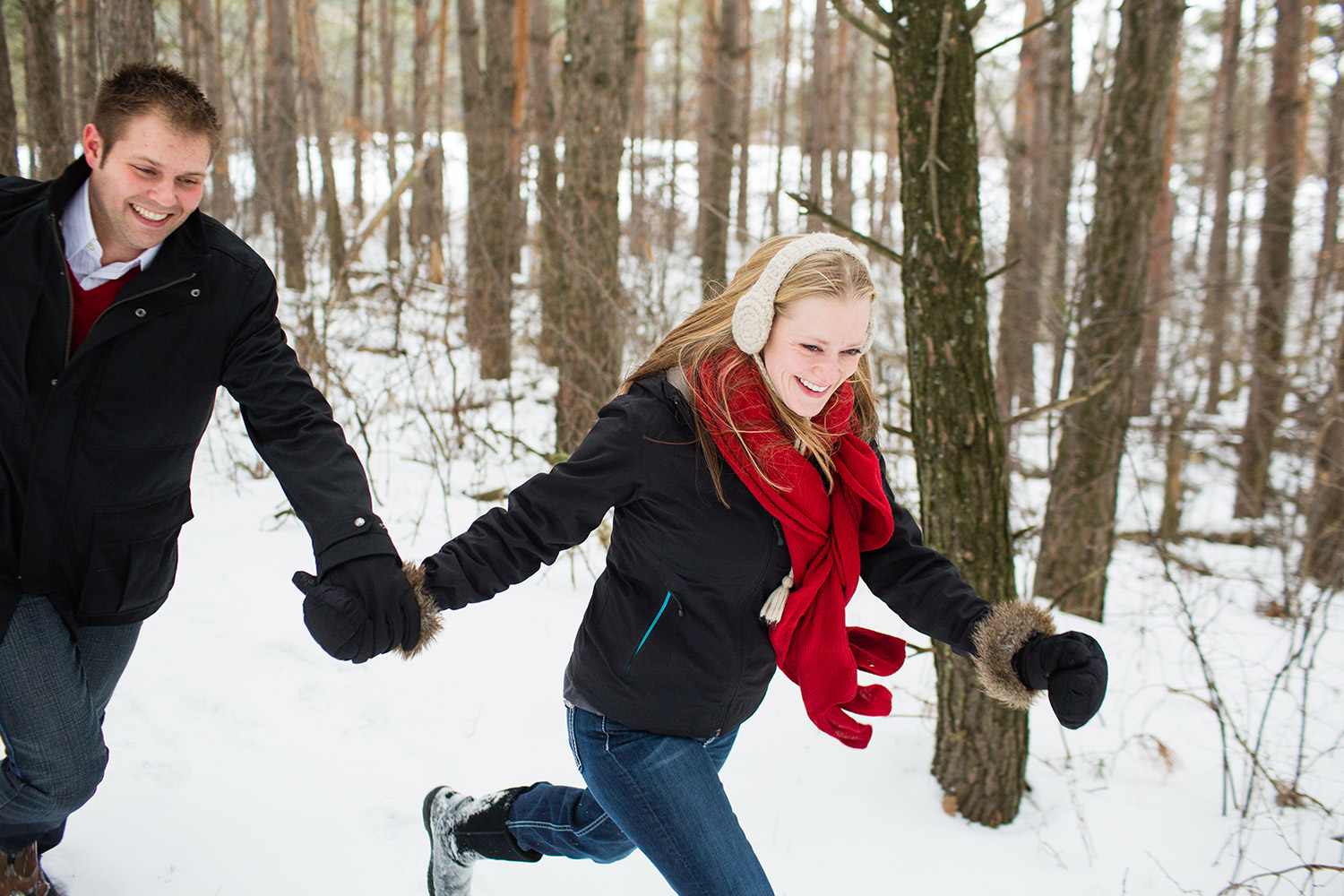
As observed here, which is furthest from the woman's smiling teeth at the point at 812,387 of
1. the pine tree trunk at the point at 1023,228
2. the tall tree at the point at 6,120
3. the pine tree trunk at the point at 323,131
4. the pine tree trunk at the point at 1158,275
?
the pine tree trunk at the point at 1158,275

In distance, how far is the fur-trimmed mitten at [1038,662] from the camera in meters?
1.77

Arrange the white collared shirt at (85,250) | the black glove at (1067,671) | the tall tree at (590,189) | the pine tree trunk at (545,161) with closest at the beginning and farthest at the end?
the black glove at (1067,671) < the white collared shirt at (85,250) < the tall tree at (590,189) < the pine tree trunk at (545,161)

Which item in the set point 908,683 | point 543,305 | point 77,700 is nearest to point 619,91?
point 543,305

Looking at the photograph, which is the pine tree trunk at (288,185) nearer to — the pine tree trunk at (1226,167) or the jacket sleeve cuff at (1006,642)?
the jacket sleeve cuff at (1006,642)

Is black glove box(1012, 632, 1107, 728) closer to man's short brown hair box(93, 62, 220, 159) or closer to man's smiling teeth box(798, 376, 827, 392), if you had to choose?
man's smiling teeth box(798, 376, 827, 392)

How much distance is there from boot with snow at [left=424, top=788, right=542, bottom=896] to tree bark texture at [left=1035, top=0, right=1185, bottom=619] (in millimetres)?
4518

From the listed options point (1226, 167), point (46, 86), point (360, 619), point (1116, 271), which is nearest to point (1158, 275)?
point (1226, 167)

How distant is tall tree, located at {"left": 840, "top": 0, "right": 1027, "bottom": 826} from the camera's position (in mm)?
3107

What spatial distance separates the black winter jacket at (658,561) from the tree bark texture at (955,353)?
1311 mm

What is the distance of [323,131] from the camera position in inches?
531

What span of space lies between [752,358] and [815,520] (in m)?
0.39

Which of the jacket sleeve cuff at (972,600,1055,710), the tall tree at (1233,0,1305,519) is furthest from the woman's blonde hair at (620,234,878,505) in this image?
the tall tree at (1233,0,1305,519)

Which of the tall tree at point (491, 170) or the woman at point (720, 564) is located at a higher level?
the tall tree at point (491, 170)

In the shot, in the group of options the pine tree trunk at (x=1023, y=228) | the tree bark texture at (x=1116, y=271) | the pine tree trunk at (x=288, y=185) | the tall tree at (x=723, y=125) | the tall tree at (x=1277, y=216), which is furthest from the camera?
the tall tree at (x=723, y=125)
